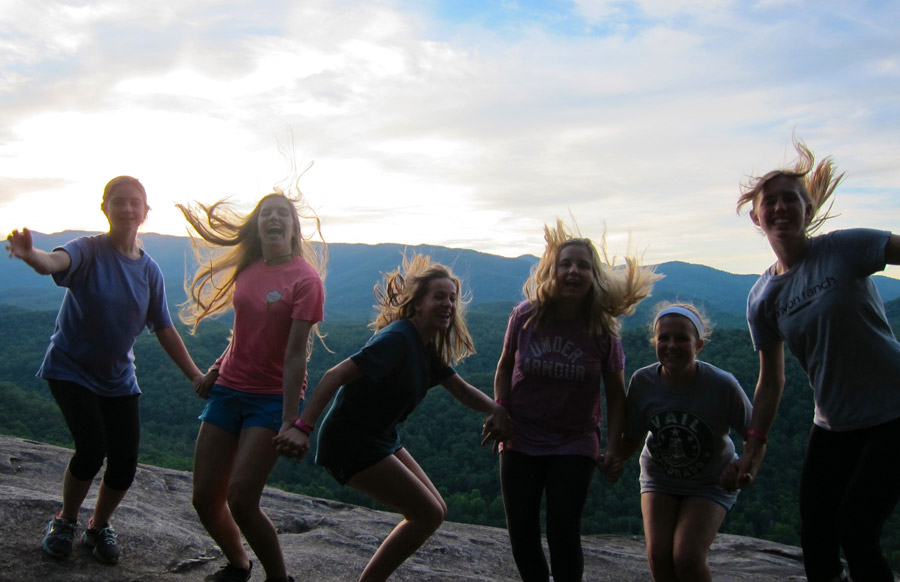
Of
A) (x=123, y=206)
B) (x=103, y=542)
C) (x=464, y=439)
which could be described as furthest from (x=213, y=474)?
(x=464, y=439)

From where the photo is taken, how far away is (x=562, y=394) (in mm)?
3459

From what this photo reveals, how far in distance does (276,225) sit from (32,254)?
3.59 ft

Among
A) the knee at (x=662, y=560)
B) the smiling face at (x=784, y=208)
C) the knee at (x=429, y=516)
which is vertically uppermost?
the smiling face at (x=784, y=208)

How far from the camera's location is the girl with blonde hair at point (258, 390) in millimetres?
3070

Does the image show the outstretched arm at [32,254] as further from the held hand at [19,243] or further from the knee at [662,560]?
the knee at [662,560]

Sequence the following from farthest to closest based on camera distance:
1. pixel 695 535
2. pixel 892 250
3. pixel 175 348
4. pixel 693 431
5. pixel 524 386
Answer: pixel 175 348
pixel 524 386
pixel 693 431
pixel 695 535
pixel 892 250

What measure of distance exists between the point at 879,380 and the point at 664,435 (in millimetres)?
1008

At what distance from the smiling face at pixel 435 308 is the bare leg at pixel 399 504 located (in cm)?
67

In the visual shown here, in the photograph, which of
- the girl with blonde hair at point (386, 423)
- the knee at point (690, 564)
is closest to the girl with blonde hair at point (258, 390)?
the girl with blonde hair at point (386, 423)

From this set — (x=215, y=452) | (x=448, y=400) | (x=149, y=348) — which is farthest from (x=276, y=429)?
(x=149, y=348)

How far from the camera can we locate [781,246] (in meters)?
3.21

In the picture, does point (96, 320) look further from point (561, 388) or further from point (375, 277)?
point (375, 277)

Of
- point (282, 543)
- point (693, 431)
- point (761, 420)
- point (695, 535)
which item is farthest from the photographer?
point (282, 543)

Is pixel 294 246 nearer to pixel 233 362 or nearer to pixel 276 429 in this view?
pixel 233 362
